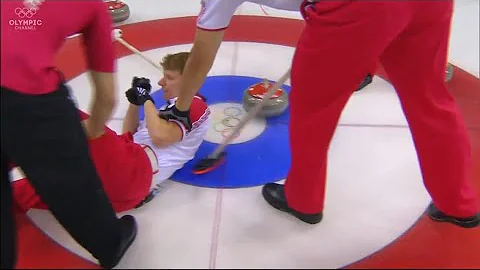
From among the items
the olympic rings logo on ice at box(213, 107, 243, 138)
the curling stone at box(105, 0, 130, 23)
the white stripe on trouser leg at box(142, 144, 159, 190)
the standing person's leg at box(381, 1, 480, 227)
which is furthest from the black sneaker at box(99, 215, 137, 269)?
the curling stone at box(105, 0, 130, 23)

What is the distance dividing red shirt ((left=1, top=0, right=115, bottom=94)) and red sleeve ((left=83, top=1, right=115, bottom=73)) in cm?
1

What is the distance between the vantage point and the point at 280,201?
6.69ft

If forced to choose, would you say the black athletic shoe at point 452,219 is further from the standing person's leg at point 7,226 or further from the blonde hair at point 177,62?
the standing person's leg at point 7,226

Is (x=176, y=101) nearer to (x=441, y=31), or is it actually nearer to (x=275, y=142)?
(x=275, y=142)

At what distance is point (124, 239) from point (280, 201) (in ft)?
1.71

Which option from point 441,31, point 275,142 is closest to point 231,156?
point 275,142

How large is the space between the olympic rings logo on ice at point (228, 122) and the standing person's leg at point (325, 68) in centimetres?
58

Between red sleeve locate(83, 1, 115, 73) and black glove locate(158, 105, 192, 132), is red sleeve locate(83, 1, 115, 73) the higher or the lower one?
the higher one

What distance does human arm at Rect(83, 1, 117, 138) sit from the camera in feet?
5.20

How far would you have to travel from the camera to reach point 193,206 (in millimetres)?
2070

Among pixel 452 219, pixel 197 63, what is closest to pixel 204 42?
pixel 197 63

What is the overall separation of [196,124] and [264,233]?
0.48m

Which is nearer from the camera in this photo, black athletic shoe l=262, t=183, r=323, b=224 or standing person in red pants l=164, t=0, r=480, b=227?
standing person in red pants l=164, t=0, r=480, b=227

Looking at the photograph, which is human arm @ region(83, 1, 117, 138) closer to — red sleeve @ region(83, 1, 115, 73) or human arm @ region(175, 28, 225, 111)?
red sleeve @ region(83, 1, 115, 73)
